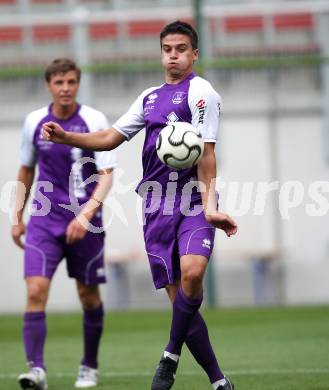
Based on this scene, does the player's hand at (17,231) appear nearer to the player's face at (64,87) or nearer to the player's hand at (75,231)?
the player's hand at (75,231)

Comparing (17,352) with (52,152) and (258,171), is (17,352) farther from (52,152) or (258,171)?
(258,171)

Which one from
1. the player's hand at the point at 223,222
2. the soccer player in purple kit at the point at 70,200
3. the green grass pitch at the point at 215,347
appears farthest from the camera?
the soccer player in purple kit at the point at 70,200

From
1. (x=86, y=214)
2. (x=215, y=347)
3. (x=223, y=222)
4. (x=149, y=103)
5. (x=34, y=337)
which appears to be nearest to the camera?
A: (x=223, y=222)

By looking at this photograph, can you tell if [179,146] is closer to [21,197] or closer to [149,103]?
[149,103]

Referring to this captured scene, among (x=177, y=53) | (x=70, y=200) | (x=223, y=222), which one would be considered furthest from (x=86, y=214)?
(x=223, y=222)

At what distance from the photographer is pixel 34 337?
22.0ft

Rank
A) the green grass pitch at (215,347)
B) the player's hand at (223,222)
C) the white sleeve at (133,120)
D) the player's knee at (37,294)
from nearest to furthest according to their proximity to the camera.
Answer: the player's hand at (223,222) → the white sleeve at (133,120) → the player's knee at (37,294) → the green grass pitch at (215,347)

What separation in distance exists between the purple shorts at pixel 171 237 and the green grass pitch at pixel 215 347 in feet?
3.54

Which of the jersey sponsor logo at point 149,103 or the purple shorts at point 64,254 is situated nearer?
the jersey sponsor logo at point 149,103

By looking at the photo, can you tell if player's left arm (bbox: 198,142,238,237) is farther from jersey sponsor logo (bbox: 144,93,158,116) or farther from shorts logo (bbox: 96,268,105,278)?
shorts logo (bbox: 96,268,105,278)

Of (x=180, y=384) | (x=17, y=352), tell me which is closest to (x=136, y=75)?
(x=17, y=352)

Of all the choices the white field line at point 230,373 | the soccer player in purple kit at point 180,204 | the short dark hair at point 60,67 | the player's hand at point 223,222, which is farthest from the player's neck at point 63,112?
the player's hand at point 223,222

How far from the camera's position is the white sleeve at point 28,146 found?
7148 mm

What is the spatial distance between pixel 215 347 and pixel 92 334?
188 cm
